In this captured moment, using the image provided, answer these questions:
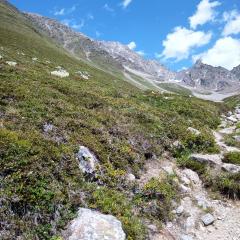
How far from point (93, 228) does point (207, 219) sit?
4.97m

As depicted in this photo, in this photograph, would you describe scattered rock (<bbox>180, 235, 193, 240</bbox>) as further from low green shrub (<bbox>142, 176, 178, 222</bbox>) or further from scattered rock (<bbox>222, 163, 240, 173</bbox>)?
scattered rock (<bbox>222, 163, 240, 173</bbox>)

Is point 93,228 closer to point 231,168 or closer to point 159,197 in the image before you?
point 159,197

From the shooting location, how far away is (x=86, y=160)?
14086mm

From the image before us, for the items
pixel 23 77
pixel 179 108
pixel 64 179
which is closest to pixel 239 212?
pixel 64 179

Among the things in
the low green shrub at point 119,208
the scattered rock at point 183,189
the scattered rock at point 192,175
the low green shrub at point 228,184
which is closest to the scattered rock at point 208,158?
the scattered rock at point 192,175

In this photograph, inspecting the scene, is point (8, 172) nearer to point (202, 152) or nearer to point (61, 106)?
point (61, 106)

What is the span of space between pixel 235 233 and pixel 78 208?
18.7 feet

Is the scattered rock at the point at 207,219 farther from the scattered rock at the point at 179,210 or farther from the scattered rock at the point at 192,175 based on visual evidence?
the scattered rock at the point at 192,175

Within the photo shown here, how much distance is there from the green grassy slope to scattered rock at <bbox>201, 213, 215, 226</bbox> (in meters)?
1.46

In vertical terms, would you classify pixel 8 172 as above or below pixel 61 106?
below

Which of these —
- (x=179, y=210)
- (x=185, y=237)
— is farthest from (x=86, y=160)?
(x=185, y=237)

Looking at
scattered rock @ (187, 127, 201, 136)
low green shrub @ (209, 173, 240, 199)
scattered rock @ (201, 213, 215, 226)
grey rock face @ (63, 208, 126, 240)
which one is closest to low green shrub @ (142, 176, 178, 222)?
scattered rock @ (201, 213, 215, 226)

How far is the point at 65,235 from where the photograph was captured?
34.2 ft

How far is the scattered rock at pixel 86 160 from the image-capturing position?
539 inches
